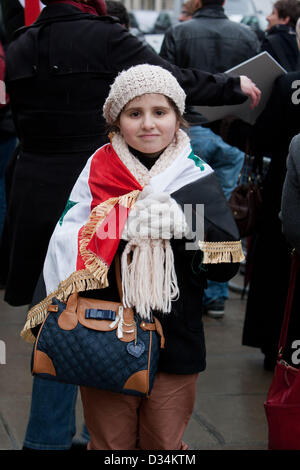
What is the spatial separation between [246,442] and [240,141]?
1.56 meters

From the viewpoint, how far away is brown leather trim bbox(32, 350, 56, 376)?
223 centimetres

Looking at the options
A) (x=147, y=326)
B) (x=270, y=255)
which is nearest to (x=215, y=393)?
(x=270, y=255)

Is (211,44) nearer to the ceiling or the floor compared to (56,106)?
nearer to the floor

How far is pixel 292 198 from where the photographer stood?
2.69 m

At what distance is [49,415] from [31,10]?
1843 mm

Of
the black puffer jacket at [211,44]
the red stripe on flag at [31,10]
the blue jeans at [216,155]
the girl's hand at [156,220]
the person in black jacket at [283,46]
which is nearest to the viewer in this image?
the girl's hand at [156,220]

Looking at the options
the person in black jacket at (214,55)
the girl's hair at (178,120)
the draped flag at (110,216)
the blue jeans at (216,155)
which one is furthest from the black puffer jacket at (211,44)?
the draped flag at (110,216)

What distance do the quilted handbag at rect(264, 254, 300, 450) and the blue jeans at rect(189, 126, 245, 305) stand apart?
2.41 m

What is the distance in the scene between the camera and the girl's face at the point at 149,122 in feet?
7.59

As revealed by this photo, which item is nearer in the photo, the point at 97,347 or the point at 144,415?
the point at 97,347

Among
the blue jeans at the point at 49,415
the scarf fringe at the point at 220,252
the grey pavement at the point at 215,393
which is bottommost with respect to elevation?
the grey pavement at the point at 215,393

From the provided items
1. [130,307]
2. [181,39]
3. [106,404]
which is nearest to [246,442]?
[106,404]

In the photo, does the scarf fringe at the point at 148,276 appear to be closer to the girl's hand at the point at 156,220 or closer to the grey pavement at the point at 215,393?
the girl's hand at the point at 156,220

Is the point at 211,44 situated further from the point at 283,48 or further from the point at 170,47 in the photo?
the point at 283,48
